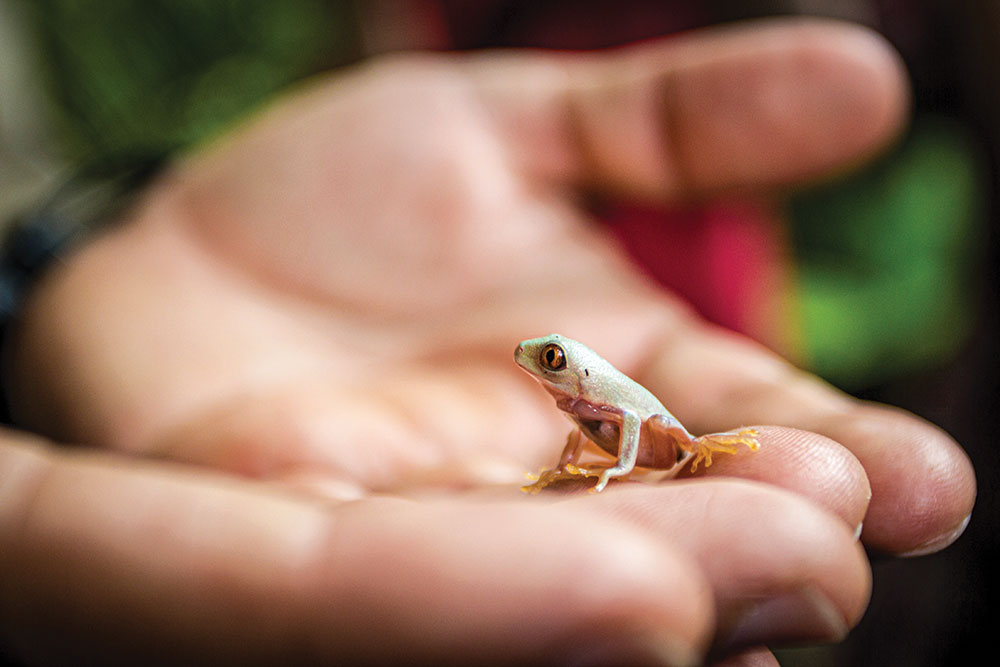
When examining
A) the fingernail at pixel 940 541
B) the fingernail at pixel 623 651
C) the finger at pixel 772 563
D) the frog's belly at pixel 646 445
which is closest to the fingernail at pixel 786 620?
the finger at pixel 772 563

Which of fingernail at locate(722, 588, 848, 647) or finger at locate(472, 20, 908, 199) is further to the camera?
finger at locate(472, 20, 908, 199)

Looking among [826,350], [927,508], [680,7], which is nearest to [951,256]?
[826,350]

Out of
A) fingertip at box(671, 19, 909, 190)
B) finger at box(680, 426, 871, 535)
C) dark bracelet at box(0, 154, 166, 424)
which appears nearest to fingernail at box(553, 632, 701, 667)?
finger at box(680, 426, 871, 535)

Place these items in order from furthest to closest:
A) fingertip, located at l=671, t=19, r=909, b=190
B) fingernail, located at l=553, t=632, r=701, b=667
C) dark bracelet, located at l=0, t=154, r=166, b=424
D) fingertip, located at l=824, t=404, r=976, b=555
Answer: dark bracelet, located at l=0, t=154, r=166, b=424 < fingertip, located at l=671, t=19, r=909, b=190 < fingertip, located at l=824, t=404, r=976, b=555 < fingernail, located at l=553, t=632, r=701, b=667

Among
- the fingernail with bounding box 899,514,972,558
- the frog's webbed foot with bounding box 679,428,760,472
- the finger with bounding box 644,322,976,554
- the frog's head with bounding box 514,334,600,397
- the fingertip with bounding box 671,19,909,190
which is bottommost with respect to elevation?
the fingernail with bounding box 899,514,972,558

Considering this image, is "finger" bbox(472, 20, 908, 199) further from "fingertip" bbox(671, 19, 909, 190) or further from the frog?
the frog

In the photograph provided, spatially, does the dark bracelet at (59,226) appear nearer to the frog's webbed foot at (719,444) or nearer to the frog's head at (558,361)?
the frog's head at (558,361)

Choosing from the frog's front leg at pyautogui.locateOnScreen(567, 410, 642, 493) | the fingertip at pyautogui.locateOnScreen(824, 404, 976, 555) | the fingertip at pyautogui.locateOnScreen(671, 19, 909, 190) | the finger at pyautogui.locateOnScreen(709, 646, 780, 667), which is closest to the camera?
the finger at pyautogui.locateOnScreen(709, 646, 780, 667)
